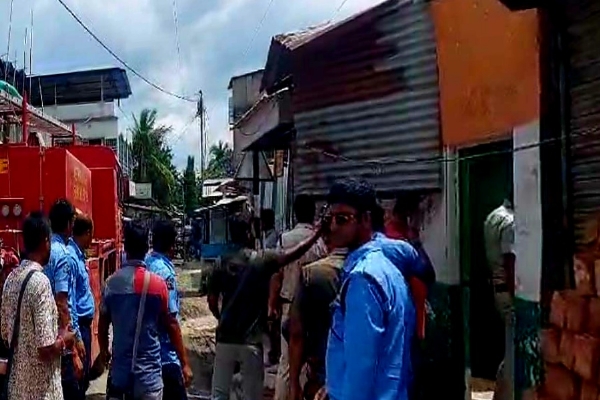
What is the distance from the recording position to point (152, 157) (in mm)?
47906

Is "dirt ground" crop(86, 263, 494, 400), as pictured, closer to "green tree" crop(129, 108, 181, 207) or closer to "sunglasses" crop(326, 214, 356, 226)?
"sunglasses" crop(326, 214, 356, 226)

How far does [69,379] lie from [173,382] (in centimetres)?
73

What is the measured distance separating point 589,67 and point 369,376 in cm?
292

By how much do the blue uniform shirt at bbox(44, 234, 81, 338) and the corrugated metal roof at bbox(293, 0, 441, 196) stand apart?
3.00 m

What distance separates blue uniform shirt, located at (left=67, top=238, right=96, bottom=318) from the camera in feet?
21.7

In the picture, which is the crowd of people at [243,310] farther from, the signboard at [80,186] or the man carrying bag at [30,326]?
the signboard at [80,186]

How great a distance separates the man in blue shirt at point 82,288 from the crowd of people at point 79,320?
0.01 metres

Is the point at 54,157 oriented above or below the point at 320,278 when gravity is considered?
above

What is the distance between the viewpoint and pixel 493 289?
25.4 ft

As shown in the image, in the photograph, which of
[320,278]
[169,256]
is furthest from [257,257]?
[320,278]

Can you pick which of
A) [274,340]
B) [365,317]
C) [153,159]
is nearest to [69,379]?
[274,340]

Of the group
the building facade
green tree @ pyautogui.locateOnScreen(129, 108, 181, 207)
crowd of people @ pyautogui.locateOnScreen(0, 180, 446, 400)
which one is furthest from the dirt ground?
green tree @ pyautogui.locateOnScreen(129, 108, 181, 207)

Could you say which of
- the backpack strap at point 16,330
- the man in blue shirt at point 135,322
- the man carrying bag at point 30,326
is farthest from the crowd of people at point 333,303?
the backpack strap at point 16,330

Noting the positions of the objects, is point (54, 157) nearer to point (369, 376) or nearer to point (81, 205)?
point (81, 205)
